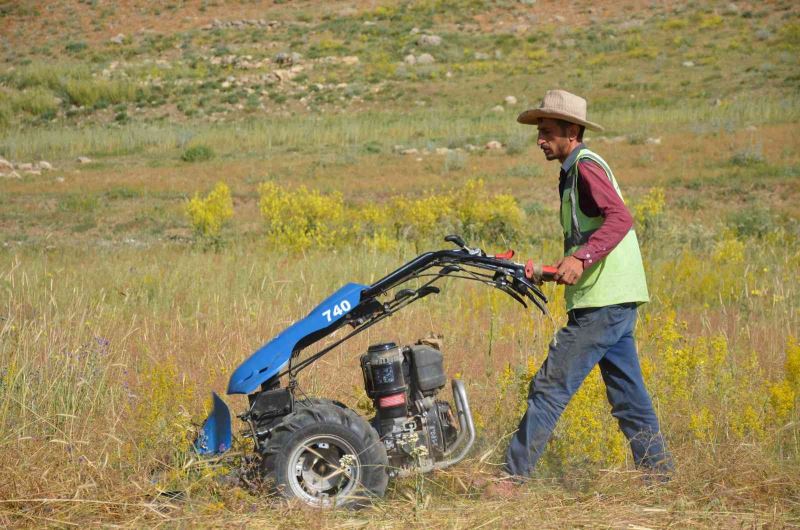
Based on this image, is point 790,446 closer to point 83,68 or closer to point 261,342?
point 261,342

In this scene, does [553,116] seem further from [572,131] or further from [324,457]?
[324,457]

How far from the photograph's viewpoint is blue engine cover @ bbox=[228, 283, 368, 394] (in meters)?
4.29

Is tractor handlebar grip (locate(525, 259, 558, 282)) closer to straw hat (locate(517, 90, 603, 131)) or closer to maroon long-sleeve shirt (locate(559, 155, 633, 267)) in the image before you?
maroon long-sleeve shirt (locate(559, 155, 633, 267))

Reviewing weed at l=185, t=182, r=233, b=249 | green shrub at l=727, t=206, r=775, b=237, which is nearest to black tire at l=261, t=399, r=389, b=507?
weed at l=185, t=182, r=233, b=249

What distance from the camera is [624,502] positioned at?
4543 mm

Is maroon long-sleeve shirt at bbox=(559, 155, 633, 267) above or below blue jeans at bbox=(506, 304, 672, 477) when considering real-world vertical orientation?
above

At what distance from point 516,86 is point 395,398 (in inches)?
1267

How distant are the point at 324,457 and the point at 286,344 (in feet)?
1.77

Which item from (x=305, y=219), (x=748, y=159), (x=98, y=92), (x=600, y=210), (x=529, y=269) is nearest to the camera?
(x=529, y=269)

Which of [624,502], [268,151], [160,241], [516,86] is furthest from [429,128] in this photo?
[624,502]

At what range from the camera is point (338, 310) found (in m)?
4.32

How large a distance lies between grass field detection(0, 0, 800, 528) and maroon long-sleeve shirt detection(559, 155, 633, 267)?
111cm

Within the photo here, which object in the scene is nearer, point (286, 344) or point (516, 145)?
point (286, 344)

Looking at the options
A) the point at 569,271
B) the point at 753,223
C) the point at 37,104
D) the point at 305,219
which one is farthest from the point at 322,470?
the point at 37,104
